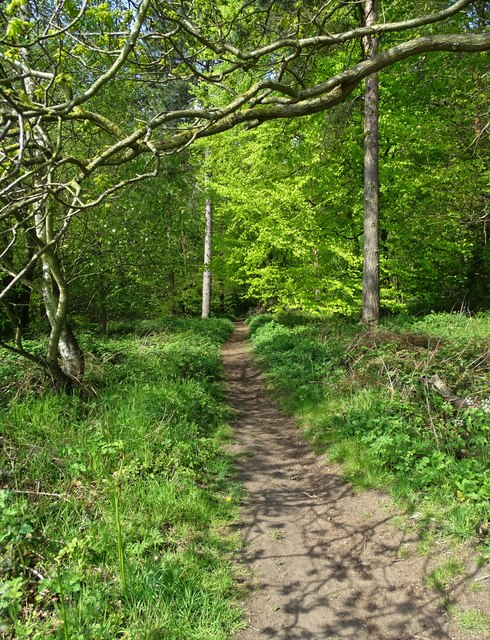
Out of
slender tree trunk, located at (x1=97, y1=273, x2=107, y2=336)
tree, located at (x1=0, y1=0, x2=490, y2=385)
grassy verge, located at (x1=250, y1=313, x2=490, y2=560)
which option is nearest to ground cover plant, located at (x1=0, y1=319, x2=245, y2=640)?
tree, located at (x1=0, y1=0, x2=490, y2=385)

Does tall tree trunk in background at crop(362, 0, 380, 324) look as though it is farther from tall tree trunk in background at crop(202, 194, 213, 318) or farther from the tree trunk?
tall tree trunk in background at crop(202, 194, 213, 318)

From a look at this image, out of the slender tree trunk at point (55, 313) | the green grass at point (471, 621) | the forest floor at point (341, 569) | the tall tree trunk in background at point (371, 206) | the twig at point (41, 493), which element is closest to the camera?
the green grass at point (471, 621)

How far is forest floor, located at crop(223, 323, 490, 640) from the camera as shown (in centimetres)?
290

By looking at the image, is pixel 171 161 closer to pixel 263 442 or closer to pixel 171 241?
pixel 171 241

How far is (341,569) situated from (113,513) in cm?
204

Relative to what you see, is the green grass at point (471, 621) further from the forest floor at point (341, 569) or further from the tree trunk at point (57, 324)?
the tree trunk at point (57, 324)

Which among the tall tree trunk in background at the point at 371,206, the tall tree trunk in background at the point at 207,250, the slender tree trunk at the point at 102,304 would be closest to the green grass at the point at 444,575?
the tall tree trunk in background at the point at 371,206

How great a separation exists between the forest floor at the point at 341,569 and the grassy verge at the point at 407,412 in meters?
0.27

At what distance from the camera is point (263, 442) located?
20.6 ft

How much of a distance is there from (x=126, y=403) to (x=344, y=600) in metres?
3.74

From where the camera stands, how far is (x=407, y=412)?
524 cm

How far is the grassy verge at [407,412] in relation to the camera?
153 inches

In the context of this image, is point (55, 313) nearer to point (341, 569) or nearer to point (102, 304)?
point (341, 569)

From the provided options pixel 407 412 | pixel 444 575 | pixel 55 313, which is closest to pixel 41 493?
pixel 55 313
